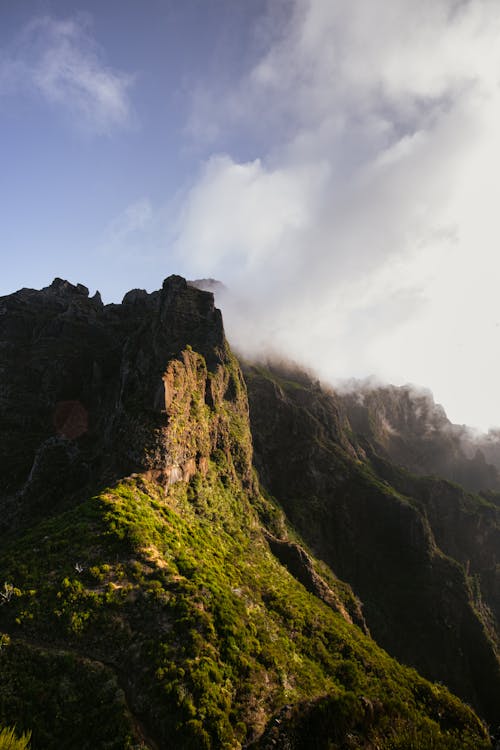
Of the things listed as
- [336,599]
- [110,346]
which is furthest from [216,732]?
[110,346]

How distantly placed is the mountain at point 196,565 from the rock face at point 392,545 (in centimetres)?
71

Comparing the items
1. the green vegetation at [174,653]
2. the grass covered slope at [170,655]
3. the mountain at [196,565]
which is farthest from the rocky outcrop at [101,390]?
the grass covered slope at [170,655]

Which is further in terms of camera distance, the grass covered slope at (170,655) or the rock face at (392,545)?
the rock face at (392,545)

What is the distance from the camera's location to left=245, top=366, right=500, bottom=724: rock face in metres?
107

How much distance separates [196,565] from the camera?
152 ft

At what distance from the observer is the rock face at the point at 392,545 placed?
350 feet

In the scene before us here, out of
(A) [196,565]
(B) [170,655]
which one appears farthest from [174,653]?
(A) [196,565]

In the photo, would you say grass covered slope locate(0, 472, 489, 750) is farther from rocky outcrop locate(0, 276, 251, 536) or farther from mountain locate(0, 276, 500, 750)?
rocky outcrop locate(0, 276, 251, 536)

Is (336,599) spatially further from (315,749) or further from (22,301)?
(22,301)

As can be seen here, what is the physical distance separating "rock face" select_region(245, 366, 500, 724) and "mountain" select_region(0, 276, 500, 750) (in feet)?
2.34

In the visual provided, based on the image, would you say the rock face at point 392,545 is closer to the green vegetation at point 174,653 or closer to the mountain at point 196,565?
the mountain at point 196,565

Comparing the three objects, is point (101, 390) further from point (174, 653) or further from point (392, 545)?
point (392, 545)

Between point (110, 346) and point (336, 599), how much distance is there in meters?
110

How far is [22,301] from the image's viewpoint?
5546 inches
